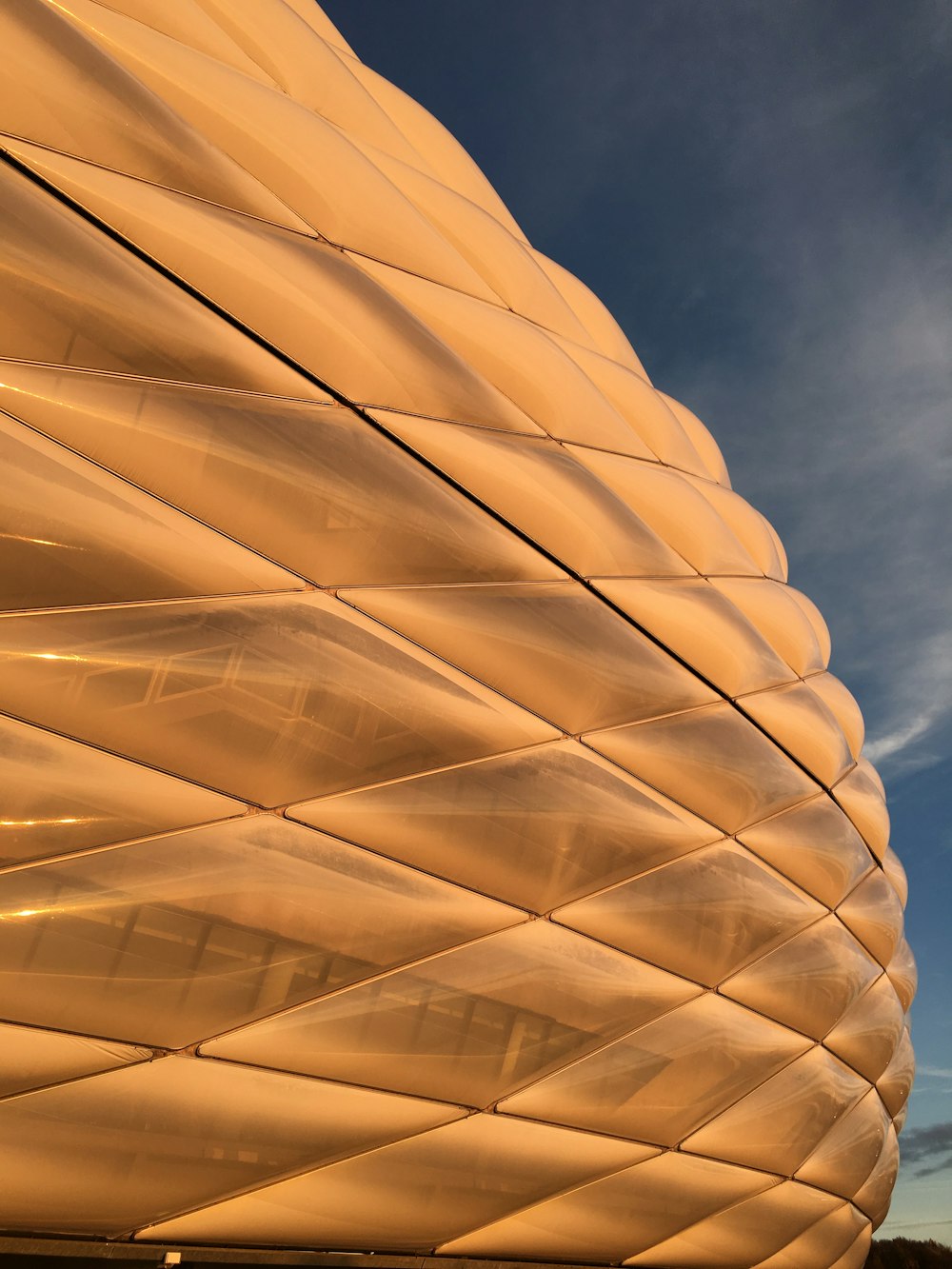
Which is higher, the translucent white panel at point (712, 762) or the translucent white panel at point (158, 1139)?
the translucent white panel at point (712, 762)

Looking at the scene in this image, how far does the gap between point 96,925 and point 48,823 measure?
448 mm

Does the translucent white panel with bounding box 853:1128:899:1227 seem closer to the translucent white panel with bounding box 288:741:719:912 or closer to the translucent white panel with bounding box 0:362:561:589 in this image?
the translucent white panel with bounding box 288:741:719:912

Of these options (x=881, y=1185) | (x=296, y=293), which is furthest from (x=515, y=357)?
(x=881, y=1185)

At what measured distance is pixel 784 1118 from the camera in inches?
249

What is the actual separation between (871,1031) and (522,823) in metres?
5.15

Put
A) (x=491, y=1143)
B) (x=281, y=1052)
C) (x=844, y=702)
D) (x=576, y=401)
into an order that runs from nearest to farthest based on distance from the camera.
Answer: (x=281, y=1052) < (x=491, y=1143) < (x=576, y=401) < (x=844, y=702)

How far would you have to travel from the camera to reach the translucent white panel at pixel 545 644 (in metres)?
4.46

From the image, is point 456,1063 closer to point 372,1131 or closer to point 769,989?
point 372,1131

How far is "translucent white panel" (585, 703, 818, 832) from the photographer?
5.47 meters

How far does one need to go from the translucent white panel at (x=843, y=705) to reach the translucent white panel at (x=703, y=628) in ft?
5.52

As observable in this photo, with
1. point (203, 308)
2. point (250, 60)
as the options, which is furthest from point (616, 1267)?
point (250, 60)

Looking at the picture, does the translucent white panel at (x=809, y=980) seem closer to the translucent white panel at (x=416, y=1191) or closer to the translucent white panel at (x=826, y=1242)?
the translucent white panel at (x=416, y=1191)

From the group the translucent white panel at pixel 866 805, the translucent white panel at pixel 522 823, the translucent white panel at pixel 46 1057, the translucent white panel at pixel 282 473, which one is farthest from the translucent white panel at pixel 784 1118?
the translucent white panel at pixel 282 473

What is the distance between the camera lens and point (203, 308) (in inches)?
153
